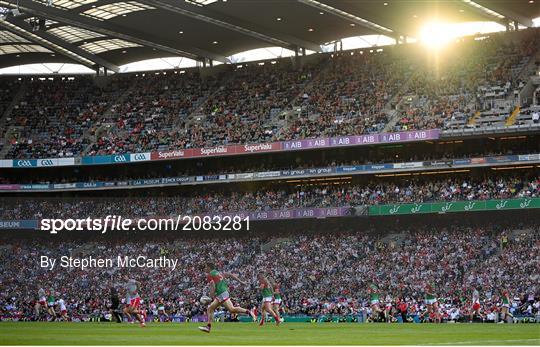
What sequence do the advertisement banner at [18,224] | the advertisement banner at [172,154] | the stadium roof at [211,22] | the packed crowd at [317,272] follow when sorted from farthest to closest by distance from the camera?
the advertisement banner at [18,224]
the advertisement banner at [172,154]
the stadium roof at [211,22]
the packed crowd at [317,272]

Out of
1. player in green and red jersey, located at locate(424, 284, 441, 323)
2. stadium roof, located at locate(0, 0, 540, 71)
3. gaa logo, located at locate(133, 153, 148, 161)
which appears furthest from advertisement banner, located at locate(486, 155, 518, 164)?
gaa logo, located at locate(133, 153, 148, 161)

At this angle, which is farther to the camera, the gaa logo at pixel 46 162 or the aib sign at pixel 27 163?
the aib sign at pixel 27 163

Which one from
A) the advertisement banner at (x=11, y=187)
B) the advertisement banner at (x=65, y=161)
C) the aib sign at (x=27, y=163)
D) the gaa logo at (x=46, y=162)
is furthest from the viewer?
the advertisement banner at (x=11, y=187)

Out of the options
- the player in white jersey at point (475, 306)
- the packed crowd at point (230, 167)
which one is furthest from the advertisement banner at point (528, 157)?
the player in white jersey at point (475, 306)

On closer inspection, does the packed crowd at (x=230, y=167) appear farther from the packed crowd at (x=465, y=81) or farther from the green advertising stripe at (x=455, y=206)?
the green advertising stripe at (x=455, y=206)

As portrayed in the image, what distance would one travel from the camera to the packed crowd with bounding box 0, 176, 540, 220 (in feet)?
197

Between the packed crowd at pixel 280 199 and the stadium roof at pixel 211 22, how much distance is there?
40.0ft

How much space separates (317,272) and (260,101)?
19.2 meters

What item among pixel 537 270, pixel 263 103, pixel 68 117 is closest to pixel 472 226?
pixel 537 270

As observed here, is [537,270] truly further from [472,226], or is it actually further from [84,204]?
[84,204]

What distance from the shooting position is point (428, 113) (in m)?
64.0

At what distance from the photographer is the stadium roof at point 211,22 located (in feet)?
209

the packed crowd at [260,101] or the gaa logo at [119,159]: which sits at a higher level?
the packed crowd at [260,101]

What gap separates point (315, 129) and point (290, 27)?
9.06 metres
